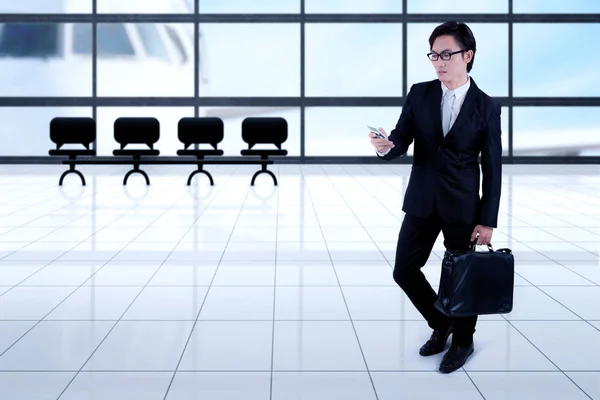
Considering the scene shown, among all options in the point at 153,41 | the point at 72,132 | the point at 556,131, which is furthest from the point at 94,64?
the point at 556,131

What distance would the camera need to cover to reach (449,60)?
3.02m

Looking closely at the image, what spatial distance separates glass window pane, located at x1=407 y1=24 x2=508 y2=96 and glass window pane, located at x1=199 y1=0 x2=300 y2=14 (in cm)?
202

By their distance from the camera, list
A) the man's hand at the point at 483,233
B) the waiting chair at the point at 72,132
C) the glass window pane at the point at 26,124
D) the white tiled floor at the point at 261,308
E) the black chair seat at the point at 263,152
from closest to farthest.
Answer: the white tiled floor at the point at 261,308, the man's hand at the point at 483,233, the black chair seat at the point at 263,152, the waiting chair at the point at 72,132, the glass window pane at the point at 26,124

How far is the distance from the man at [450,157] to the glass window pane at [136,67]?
11.2 metres

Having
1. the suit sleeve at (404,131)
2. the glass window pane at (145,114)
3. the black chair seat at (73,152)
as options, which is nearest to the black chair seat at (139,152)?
the black chair seat at (73,152)

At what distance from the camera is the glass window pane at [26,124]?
1391cm

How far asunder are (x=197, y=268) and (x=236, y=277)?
368 mm

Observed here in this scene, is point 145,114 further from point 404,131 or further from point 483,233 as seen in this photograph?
point 483,233

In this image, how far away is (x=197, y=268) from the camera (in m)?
5.08

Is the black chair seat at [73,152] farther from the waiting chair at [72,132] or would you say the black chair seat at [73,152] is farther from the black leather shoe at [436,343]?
the black leather shoe at [436,343]

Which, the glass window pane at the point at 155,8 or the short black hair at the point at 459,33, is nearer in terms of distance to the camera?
the short black hair at the point at 459,33

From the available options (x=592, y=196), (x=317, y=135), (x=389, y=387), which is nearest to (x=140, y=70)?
(x=317, y=135)

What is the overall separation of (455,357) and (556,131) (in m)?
11.7

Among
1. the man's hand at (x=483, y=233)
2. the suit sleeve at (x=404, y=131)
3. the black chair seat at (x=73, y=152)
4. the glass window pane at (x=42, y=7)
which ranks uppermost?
the glass window pane at (x=42, y=7)
